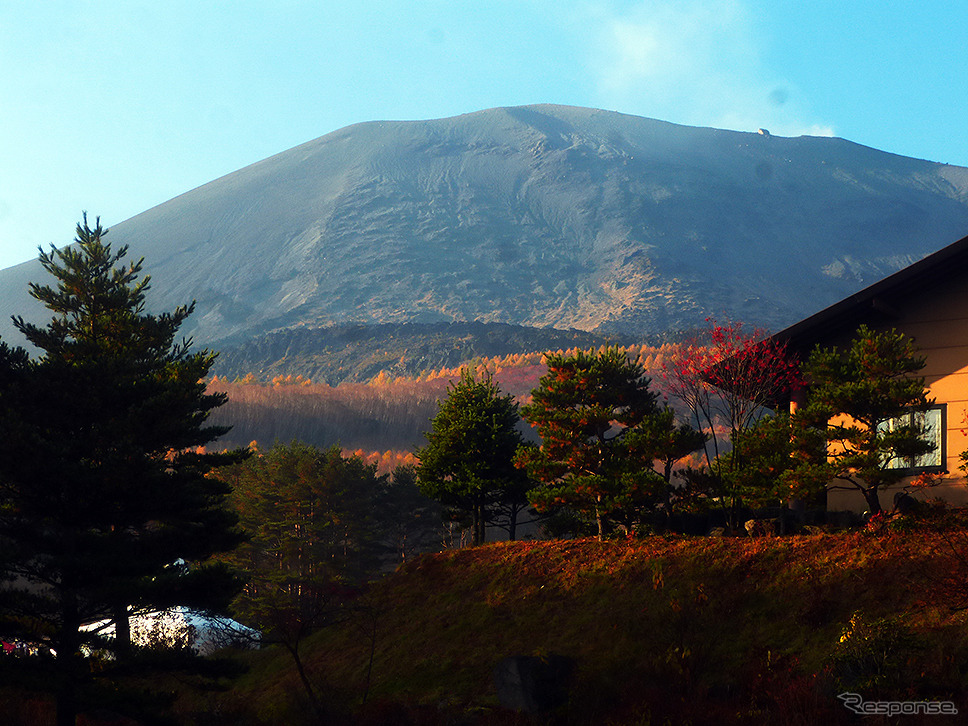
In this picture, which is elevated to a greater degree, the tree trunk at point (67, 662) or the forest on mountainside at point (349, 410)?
the forest on mountainside at point (349, 410)

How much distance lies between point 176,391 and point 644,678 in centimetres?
1222

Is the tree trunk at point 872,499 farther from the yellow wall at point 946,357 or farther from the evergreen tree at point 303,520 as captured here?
the evergreen tree at point 303,520

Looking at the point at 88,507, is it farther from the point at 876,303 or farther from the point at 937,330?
the point at 937,330

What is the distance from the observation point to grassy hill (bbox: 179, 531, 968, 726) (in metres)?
13.0

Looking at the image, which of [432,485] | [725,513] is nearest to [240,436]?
[432,485]

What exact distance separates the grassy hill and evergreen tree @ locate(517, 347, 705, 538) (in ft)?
4.48

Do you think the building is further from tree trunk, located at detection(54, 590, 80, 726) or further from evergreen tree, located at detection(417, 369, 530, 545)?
tree trunk, located at detection(54, 590, 80, 726)

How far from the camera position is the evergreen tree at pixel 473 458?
28500mm

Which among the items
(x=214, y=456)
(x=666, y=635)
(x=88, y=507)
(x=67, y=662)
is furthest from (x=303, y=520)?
(x=666, y=635)

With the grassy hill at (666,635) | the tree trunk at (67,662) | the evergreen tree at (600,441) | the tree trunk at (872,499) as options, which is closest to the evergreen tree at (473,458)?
the grassy hill at (666,635)

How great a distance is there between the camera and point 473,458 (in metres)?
28.7

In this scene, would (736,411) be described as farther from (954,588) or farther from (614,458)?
(954,588)

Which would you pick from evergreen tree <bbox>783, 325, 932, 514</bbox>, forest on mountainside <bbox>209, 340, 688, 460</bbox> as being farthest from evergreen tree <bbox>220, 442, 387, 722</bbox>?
forest on mountainside <bbox>209, 340, 688, 460</bbox>

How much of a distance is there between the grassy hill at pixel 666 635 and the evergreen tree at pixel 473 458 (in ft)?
11.2
